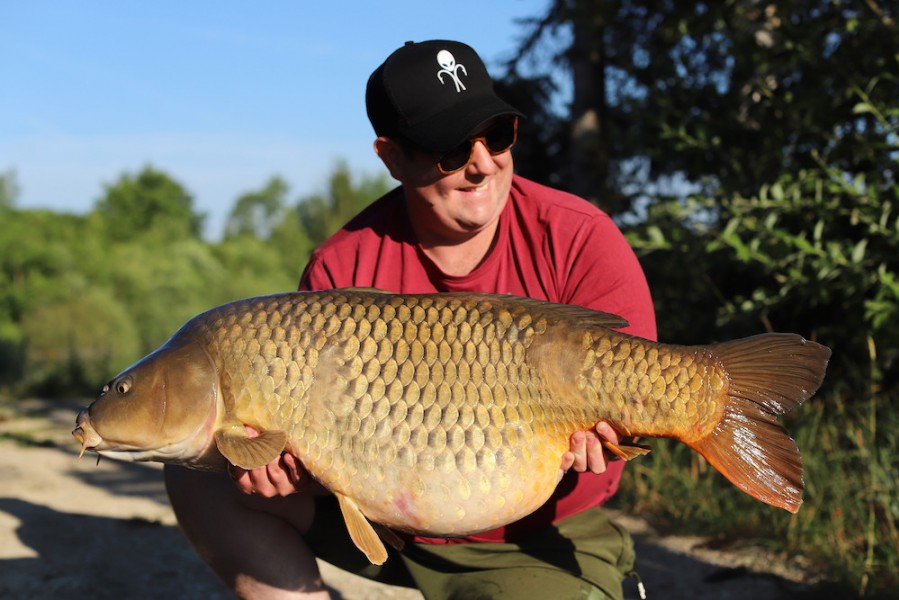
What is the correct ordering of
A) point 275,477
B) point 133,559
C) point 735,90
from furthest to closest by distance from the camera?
point 735,90 → point 133,559 → point 275,477

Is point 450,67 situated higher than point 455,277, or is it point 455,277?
point 450,67

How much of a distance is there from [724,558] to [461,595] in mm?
1678

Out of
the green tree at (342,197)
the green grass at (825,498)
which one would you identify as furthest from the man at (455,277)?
the green tree at (342,197)

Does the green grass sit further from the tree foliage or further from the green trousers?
the tree foliage

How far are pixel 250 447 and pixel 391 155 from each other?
0.71m

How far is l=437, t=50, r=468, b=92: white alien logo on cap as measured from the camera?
205 centimetres

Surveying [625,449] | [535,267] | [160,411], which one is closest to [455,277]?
[535,267]

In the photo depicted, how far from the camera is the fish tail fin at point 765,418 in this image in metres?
1.72

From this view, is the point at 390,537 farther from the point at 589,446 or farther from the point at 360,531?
the point at 589,446

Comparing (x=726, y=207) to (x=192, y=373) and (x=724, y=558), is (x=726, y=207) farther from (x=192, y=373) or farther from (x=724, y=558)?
(x=192, y=373)

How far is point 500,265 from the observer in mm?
2127

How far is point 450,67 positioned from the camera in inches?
81.4

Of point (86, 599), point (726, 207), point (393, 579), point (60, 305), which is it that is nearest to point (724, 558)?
point (726, 207)

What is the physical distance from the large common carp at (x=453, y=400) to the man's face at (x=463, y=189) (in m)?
0.25
